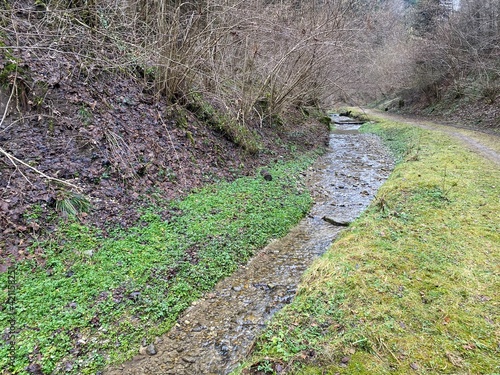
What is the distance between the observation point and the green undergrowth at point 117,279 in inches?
131

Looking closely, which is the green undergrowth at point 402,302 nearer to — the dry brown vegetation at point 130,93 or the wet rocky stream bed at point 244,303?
the wet rocky stream bed at point 244,303

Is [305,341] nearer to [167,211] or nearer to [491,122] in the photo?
[167,211]

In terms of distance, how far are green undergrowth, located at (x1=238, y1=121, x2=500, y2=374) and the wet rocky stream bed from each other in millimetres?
514

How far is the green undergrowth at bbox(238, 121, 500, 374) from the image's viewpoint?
109 inches

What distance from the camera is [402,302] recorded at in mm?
3404

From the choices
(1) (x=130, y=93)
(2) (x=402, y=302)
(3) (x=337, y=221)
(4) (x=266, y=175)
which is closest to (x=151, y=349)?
(2) (x=402, y=302)

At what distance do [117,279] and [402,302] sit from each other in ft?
12.1

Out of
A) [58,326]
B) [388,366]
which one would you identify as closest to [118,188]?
[58,326]

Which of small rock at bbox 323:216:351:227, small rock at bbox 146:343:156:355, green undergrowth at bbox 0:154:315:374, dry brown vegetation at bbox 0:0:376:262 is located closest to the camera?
green undergrowth at bbox 0:154:315:374

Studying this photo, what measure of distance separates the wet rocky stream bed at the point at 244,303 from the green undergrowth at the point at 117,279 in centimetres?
20

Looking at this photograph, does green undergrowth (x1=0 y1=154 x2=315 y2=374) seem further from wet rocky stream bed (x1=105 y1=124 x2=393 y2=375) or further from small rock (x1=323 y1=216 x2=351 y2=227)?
small rock (x1=323 y1=216 x2=351 y2=227)

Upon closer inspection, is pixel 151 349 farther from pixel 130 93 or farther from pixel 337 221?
pixel 130 93

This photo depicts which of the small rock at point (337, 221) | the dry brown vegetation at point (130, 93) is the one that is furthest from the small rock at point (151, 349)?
the small rock at point (337, 221)

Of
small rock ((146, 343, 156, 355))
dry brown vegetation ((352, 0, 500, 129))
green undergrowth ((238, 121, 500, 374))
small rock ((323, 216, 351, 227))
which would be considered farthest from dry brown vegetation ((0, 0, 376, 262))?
dry brown vegetation ((352, 0, 500, 129))
